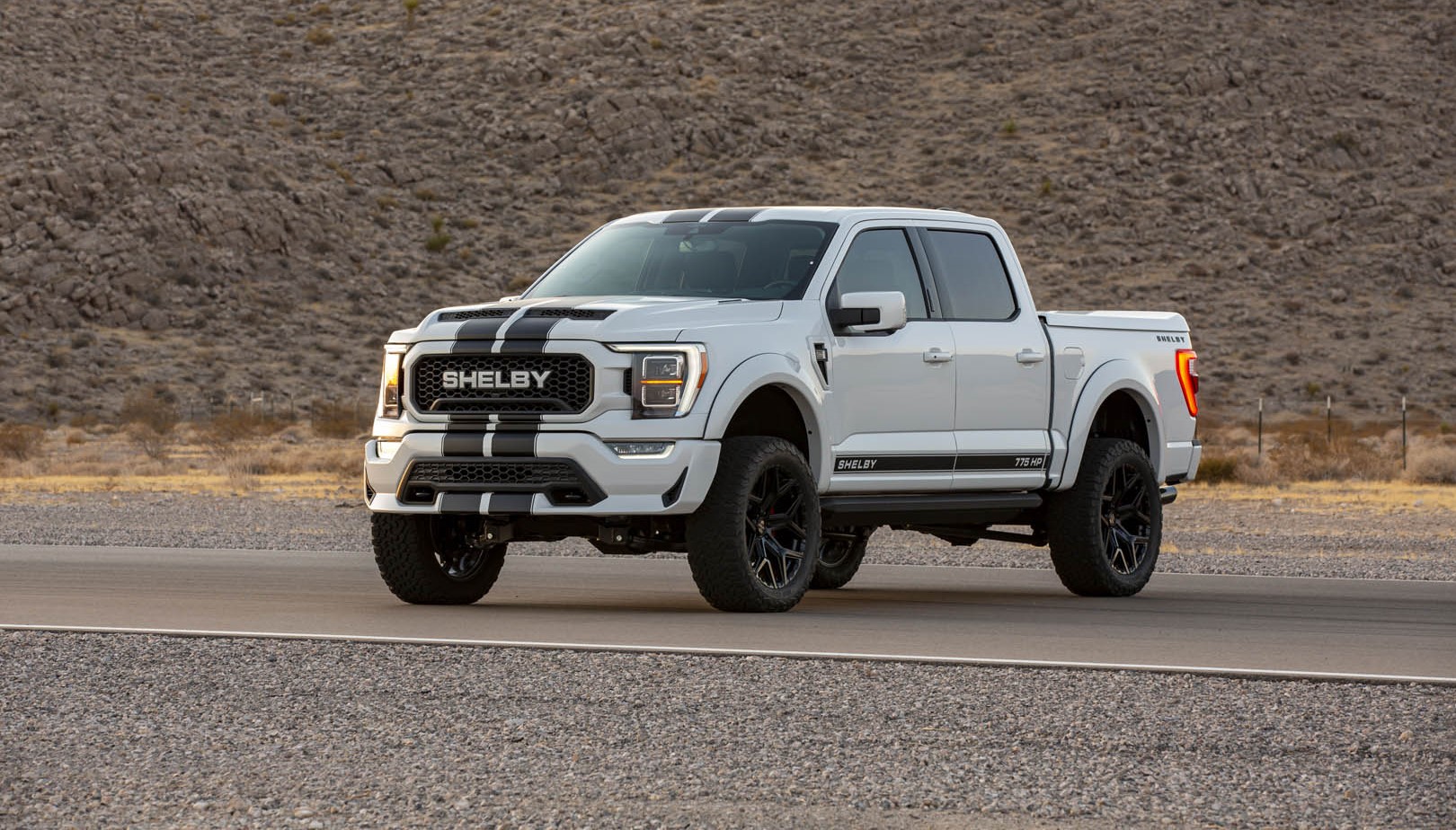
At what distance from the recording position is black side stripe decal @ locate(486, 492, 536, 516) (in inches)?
494

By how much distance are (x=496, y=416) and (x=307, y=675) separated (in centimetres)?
288

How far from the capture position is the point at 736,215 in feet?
47.1

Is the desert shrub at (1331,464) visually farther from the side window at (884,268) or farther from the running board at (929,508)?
the side window at (884,268)

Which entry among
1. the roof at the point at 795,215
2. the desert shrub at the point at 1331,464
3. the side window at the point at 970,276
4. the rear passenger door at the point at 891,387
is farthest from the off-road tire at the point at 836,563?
the desert shrub at the point at 1331,464

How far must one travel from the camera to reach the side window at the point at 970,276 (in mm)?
14531

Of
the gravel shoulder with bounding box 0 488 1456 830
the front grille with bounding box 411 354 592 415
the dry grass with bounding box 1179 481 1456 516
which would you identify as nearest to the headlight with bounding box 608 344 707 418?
the front grille with bounding box 411 354 592 415

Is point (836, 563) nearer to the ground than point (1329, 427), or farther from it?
farther from it

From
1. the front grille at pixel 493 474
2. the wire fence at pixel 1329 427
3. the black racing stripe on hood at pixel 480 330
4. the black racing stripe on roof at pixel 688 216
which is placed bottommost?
the wire fence at pixel 1329 427

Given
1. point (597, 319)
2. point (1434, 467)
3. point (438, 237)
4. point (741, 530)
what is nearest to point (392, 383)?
point (597, 319)

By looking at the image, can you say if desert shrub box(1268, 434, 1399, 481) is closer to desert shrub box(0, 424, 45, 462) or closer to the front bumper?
desert shrub box(0, 424, 45, 462)

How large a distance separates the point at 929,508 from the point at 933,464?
0.27 metres

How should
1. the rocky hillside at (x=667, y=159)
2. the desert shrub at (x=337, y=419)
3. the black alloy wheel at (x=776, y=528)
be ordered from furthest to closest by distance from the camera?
the rocky hillside at (x=667, y=159), the desert shrub at (x=337, y=419), the black alloy wheel at (x=776, y=528)

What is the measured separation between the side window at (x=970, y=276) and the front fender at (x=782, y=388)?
155cm

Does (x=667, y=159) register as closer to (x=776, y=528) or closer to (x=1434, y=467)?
(x=1434, y=467)
